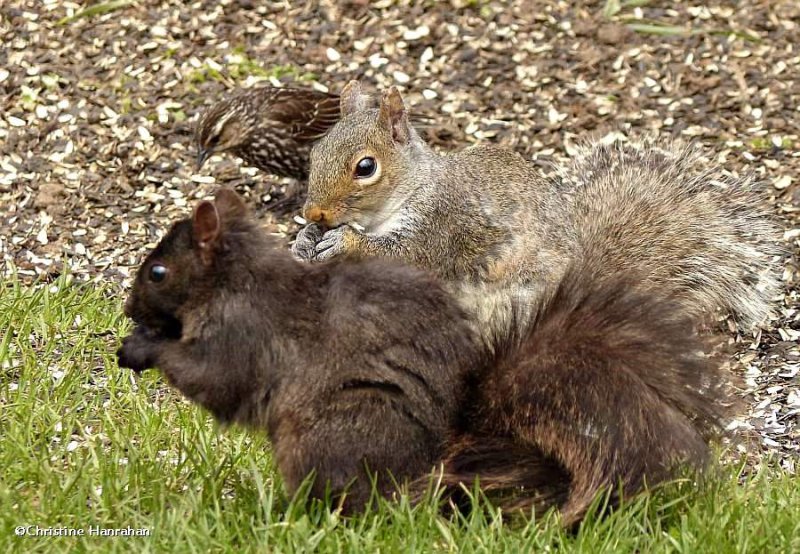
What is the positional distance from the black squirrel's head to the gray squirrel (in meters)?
0.96

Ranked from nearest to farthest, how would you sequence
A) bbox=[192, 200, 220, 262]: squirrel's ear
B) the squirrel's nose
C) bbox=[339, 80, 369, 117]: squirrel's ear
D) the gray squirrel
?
1. bbox=[192, 200, 220, 262]: squirrel's ear
2. the squirrel's nose
3. the gray squirrel
4. bbox=[339, 80, 369, 117]: squirrel's ear

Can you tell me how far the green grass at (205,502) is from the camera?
330cm

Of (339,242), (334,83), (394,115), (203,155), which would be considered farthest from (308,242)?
(334,83)

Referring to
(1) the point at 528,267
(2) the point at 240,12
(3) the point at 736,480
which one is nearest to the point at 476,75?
(2) the point at 240,12

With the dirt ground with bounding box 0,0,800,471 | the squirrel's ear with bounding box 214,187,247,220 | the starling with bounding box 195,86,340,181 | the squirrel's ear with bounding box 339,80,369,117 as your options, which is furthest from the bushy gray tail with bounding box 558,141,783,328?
the squirrel's ear with bounding box 214,187,247,220

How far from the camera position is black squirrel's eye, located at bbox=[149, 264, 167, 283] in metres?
3.60

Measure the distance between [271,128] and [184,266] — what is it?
2.67 meters

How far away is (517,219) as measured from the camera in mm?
5004

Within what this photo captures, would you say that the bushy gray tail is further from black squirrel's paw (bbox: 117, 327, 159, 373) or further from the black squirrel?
black squirrel's paw (bbox: 117, 327, 159, 373)

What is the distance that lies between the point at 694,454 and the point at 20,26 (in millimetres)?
5159

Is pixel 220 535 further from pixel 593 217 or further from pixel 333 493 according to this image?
pixel 593 217

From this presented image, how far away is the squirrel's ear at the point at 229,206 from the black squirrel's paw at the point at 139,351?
0.40 m

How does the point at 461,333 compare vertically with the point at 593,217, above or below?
above

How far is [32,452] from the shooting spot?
396cm
